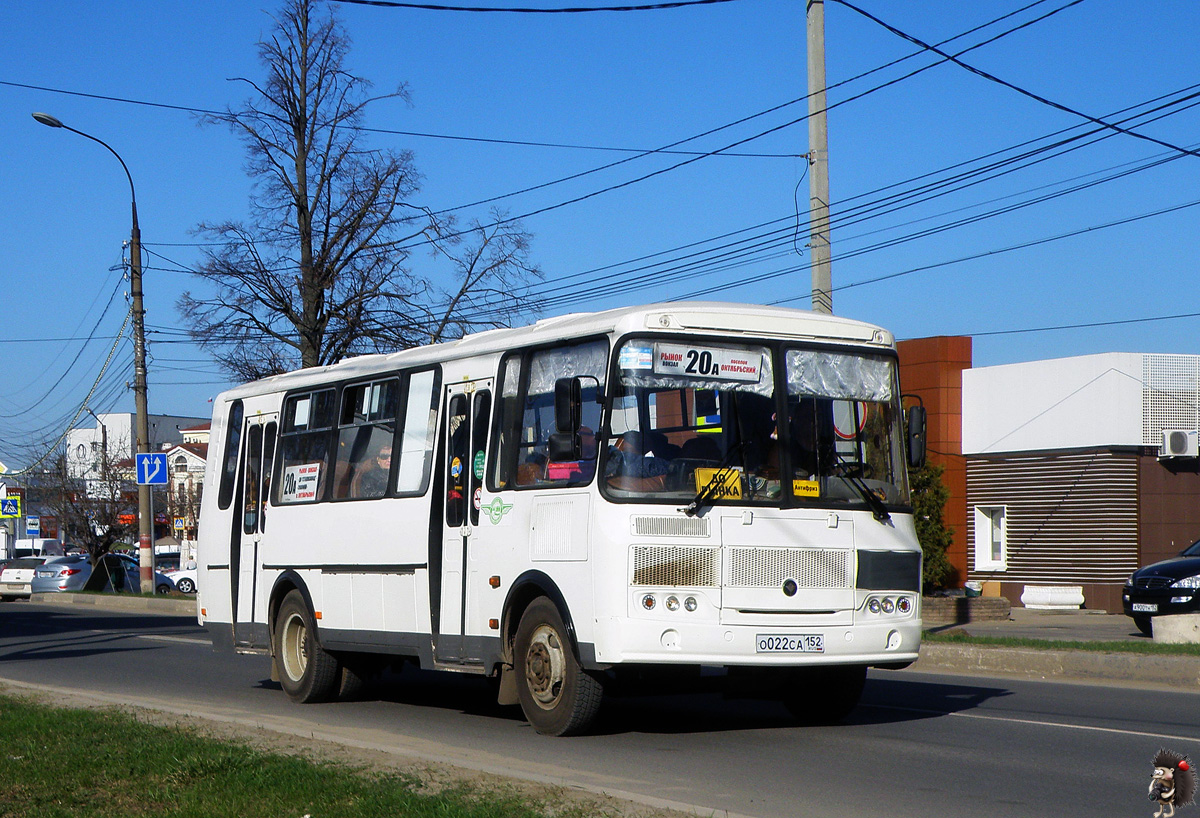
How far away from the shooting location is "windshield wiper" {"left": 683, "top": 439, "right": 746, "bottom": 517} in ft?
32.1

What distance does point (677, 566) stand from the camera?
976cm

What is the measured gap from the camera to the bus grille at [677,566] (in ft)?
31.7

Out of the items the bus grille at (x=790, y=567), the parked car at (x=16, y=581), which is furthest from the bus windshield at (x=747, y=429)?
the parked car at (x=16, y=581)

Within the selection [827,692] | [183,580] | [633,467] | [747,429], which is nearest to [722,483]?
[747,429]

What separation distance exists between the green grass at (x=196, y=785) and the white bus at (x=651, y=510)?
2.27 m

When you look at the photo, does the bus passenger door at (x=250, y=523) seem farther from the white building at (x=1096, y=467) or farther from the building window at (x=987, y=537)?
the building window at (x=987, y=537)

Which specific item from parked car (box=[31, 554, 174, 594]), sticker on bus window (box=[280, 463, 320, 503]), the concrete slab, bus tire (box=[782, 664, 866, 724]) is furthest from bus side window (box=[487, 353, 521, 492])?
parked car (box=[31, 554, 174, 594])

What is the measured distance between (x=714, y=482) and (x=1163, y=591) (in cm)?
1413

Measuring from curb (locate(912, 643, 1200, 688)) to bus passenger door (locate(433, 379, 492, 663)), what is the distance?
779 cm

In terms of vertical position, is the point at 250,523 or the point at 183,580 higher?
the point at 250,523

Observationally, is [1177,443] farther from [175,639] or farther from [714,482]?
[714,482]

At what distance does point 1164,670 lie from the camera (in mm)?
15289

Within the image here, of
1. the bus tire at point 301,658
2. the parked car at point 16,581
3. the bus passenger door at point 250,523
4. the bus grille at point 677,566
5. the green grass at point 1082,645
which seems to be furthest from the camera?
the parked car at point 16,581

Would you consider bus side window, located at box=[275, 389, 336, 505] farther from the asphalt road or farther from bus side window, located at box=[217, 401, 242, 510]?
the asphalt road
